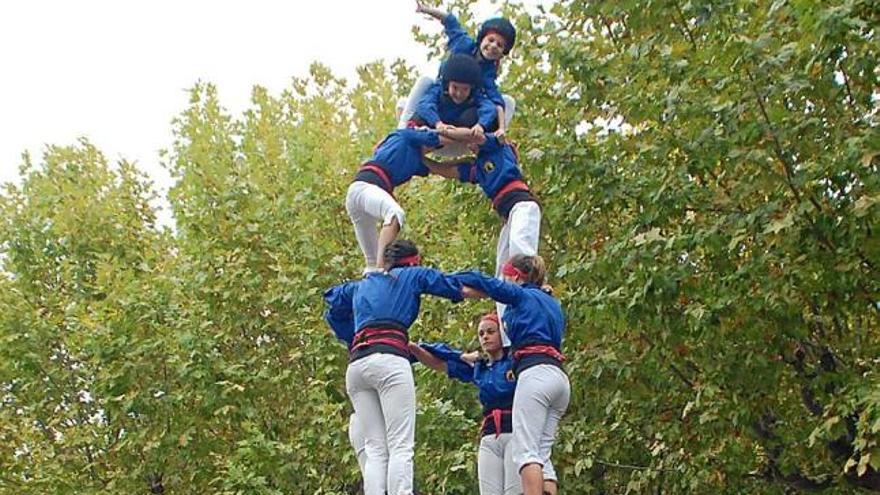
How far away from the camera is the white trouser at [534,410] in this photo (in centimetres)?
736

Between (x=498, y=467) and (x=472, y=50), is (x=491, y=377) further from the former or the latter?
(x=472, y=50)

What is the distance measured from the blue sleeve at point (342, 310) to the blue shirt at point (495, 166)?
1.33 metres

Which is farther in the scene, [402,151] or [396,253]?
[402,151]

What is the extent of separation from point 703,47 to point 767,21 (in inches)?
26.5

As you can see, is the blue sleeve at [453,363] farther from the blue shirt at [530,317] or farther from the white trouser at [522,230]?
the blue shirt at [530,317]

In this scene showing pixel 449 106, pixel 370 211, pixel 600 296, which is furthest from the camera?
pixel 600 296

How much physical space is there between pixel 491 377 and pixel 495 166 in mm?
1596

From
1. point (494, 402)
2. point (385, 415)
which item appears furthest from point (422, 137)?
point (385, 415)

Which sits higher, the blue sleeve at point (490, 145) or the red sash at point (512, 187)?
the blue sleeve at point (490, 145)

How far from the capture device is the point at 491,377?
7879 mm

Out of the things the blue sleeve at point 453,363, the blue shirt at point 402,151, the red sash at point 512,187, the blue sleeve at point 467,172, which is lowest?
the blue sleeve at point 453,363

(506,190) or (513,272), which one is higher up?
(506,190)

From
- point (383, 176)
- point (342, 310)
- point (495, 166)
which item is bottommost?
point (342, 310)

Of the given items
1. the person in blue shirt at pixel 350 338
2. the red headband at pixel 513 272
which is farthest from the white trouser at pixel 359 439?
the red headband at pixel 513 272
